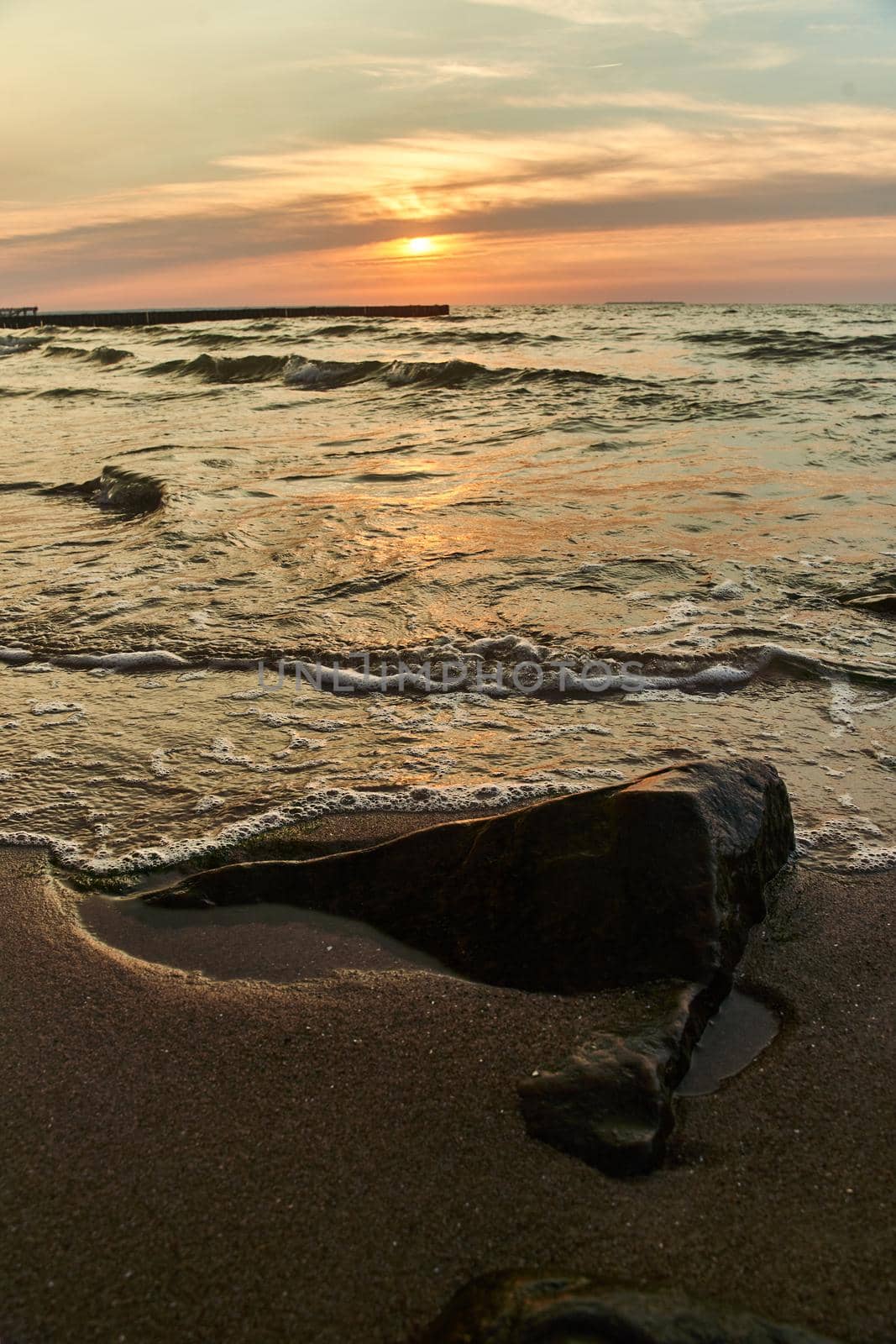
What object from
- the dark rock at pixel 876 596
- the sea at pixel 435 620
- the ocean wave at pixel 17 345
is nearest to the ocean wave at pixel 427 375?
the sea at pixel 435 620

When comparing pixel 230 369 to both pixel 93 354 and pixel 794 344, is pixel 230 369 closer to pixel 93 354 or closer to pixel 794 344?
pixel 93 354

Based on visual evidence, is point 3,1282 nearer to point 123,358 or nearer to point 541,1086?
point 541,1086

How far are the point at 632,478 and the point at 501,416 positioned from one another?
4.60 m

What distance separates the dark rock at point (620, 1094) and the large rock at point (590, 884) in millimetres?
171

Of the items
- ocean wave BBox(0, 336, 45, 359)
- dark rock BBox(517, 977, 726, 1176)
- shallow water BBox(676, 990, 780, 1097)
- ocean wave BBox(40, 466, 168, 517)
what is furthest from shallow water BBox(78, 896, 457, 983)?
ocean wave BBox(0, 336, 45, 359)

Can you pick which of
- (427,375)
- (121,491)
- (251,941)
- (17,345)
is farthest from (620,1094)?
(17,345)

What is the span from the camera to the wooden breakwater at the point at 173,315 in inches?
2060

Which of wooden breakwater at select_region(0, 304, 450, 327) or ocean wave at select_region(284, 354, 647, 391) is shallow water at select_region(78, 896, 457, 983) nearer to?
→ ocean wave at select_region(284, 354, 647, 391)

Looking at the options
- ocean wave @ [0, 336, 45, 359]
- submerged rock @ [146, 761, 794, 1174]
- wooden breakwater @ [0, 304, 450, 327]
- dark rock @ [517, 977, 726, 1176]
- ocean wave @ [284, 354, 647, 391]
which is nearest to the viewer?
dark rock @ [517, 977, 726, 1176]

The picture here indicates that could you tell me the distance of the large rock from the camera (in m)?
2.12

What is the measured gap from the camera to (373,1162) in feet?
5.61

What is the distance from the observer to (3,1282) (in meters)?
1.50

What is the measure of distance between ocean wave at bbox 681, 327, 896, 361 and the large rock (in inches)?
702

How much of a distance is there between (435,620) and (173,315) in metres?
54.1
